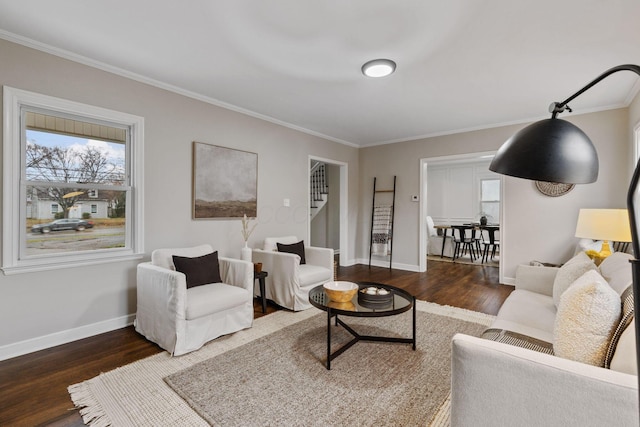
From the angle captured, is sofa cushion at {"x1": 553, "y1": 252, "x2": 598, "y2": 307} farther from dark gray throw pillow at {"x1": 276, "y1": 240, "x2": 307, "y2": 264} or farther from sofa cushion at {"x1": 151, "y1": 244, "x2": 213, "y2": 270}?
sofa cushion at {"x1": 151, "y1": 244, "x2": 213, "y2": 270}

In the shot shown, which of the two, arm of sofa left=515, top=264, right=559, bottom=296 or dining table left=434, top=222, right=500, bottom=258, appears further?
dining table left=434, top=222, right=500, bottom=258

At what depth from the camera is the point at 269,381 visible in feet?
6.48

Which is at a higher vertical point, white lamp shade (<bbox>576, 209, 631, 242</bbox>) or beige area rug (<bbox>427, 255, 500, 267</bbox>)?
white lamp shade (<bbox>576, 209, 631, 242</bbox>)

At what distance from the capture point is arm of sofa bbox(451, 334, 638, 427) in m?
0.95

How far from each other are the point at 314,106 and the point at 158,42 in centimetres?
187

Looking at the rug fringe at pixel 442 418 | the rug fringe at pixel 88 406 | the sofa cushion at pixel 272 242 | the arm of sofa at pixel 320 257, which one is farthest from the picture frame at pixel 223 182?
the rug fringe at pixel 442 418

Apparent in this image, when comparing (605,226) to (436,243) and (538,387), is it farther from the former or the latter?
(436,243)

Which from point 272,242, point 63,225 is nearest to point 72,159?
point 63,225

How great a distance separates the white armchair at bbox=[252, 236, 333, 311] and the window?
5.49 m

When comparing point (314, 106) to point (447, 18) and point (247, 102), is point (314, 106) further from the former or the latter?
point (447, 18)

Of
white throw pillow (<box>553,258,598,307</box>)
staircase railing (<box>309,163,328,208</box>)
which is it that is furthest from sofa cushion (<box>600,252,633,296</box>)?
staircase railing (<box>309,163,328,208</box>)

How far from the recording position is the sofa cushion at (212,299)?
2365 millimetres

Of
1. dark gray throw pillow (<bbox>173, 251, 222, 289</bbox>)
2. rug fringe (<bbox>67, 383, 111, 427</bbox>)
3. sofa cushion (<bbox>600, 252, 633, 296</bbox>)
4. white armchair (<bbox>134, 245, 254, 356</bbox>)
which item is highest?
sofa cushion (<bbox>600, 252, 633, 296</bbox>)

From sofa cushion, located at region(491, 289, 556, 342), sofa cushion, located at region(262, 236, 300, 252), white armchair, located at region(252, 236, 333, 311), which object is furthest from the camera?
sofa cushion, located at region(262, 236, 300, 252)
